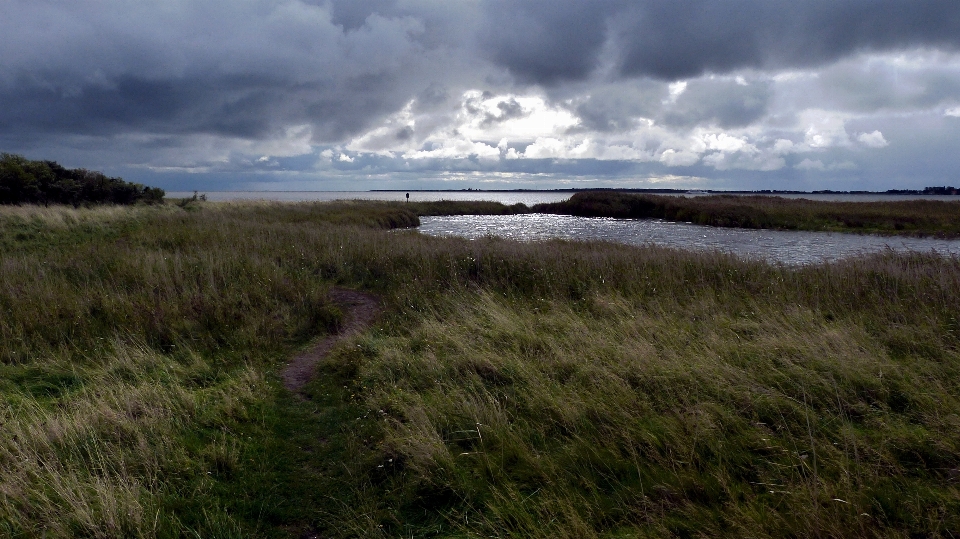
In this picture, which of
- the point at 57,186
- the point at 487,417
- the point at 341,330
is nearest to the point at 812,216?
the point at 341,330

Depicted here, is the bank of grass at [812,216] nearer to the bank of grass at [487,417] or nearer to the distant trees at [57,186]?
the bank of grass at [487,417]

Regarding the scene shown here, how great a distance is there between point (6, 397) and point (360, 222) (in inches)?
1281

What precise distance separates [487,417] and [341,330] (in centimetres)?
520

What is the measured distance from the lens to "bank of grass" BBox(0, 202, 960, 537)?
356 centimetres

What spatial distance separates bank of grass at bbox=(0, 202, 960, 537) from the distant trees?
87.8 feet

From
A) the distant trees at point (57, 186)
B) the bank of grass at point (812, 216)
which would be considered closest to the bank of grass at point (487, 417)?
the distant trees at point (57, 186)

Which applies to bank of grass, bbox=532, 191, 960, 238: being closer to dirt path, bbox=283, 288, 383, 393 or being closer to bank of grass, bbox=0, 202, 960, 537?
bank of grass, bbox=0, 202, 960, 537

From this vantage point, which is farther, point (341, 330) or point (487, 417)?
point (341, 330)

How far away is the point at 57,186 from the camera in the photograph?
31.6 metres

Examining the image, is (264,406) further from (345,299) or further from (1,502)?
(345,299)

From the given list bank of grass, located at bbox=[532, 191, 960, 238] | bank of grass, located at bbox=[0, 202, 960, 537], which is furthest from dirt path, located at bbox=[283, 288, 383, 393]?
bank of grass, located at bbox=[532, 191, 960, 238]

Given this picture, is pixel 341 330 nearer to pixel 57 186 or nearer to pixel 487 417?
pixel 487 417

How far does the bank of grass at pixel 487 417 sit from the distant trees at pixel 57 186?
87.8 ft

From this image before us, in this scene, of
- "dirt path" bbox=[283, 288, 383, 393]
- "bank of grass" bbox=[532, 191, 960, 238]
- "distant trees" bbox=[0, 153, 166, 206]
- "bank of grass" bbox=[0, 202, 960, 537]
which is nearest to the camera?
"bank of grass" bbox=[0, 202, 960, 537]
